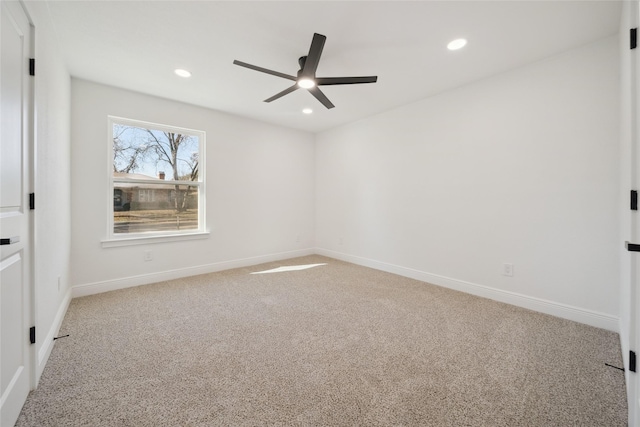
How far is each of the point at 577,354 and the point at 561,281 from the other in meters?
0.85

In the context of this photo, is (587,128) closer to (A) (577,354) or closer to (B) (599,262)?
(B) (599,262)

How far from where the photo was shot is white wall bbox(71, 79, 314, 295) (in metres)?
3.07

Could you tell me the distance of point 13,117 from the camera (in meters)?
1.31

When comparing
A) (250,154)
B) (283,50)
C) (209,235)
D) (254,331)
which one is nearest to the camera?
(254,331)

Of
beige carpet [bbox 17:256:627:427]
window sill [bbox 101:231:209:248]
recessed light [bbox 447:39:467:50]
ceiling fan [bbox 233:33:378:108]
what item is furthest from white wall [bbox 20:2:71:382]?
recessed light [bbox 447:39:467:50]

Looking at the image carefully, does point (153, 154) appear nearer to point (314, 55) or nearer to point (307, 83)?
point (307, 83)

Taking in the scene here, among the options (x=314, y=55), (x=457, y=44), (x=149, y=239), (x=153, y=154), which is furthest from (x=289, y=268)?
(x=457, y=44)

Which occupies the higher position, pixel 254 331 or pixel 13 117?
pixel 13 117

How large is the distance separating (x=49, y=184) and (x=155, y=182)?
1.66 meters

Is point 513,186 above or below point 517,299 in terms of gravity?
above

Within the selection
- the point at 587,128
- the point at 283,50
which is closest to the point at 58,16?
the point at 283,50

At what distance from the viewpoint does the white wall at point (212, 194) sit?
307 cm

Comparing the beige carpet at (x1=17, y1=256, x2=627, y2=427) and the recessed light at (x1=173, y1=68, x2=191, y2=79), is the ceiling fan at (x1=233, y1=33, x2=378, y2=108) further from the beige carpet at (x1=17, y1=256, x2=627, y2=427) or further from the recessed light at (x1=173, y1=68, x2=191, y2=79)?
the beige carpet at (x1=17, y1=256, x2=627, y2=427)

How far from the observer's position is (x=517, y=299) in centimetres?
279
